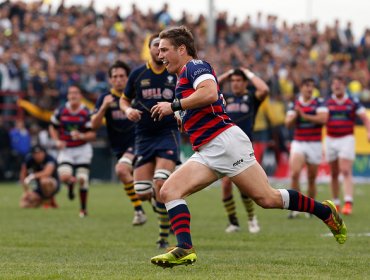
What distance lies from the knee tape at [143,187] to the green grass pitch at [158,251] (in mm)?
647

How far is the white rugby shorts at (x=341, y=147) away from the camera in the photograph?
56.9 ft

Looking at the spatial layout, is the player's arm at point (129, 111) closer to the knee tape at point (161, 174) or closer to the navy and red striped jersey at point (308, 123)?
the knee tape at point (161, 174)

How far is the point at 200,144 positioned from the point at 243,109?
5253mm

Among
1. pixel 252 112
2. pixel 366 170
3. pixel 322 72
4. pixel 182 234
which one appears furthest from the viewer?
pixel 322 72

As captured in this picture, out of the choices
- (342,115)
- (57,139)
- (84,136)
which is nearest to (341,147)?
(342,115)

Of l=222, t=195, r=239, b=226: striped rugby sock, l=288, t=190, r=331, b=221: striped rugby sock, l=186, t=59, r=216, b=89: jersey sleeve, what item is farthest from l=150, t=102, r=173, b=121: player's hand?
l=222, t=195, r=239, b=226: striped rugby sock

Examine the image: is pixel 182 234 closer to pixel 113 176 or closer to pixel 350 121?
pixel 350 121

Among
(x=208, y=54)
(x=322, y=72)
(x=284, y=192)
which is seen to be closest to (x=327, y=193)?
(x=208, y=54)

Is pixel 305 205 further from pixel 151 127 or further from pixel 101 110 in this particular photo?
pixel 101 110

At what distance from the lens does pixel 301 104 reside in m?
16.7

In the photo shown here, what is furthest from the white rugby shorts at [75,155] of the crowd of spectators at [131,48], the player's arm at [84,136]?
the crowd of spectators at [131,48]

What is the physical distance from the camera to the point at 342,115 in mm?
17344

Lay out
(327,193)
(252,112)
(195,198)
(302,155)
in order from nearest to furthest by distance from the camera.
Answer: (252,112), (302,155), (195,198), (327,193)

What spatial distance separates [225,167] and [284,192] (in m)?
0.70
